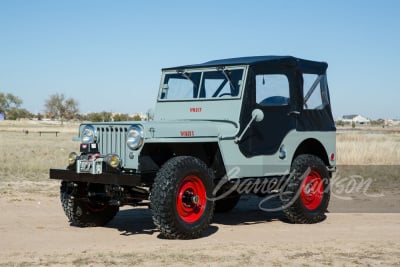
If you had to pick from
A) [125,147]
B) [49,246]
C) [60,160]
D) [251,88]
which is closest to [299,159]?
[251,88]

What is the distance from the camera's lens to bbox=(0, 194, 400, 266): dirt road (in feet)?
22.7

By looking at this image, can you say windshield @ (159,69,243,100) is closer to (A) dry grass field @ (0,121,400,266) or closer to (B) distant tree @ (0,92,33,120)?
(A) dry grass field @ (0,121,400,266)

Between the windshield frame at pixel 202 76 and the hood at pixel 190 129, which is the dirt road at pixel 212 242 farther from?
the windshield frame at pixel 202 76

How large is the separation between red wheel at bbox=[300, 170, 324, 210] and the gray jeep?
0.02 m

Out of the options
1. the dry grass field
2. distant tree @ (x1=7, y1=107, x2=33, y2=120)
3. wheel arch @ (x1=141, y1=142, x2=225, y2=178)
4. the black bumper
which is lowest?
the dry grass field

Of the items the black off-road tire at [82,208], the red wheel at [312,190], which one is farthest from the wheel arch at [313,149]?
the black off-road tire at [82,208]

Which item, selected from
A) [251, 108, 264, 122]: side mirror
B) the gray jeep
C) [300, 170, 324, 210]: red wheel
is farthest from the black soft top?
[300, 170, 324, 210]: red wheel

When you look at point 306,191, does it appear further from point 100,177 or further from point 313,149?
point 100,177

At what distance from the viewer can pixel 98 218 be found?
9734mm

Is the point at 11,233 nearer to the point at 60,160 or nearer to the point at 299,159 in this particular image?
the point at 299,159

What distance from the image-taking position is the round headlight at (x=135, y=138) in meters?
8.12

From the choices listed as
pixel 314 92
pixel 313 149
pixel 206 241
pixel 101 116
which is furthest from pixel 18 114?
pixel 206 241

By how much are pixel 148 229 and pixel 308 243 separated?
2.60 meters

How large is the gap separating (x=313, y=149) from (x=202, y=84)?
→ 8.05ft
